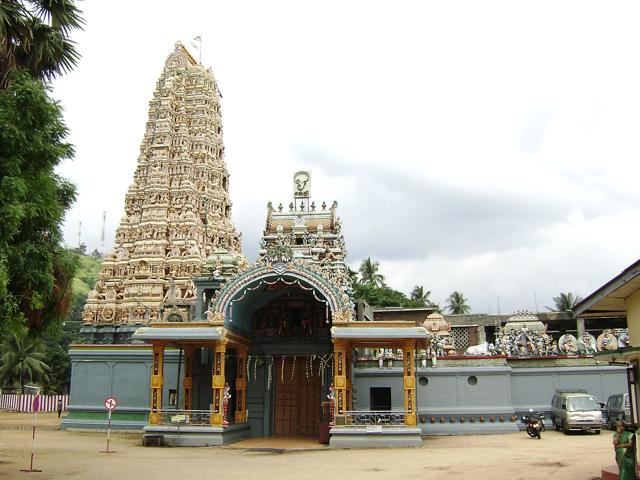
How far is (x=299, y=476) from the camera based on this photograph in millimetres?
14305

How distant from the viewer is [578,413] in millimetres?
22875

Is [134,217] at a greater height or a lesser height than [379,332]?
greater

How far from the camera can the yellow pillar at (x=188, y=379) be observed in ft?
79.3

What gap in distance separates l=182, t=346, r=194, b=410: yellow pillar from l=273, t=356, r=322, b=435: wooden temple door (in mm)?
3611

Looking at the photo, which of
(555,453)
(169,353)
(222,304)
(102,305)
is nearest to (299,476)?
(555,453)

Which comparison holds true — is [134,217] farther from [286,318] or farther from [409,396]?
[409,396]

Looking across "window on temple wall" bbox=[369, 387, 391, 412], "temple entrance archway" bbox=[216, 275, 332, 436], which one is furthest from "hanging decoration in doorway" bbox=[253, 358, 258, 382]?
"window on temple wall" bbox=[369, 387, 391, 412]

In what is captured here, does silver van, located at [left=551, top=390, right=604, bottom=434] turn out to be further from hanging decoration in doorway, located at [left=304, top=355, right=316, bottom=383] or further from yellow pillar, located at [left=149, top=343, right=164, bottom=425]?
yellow pillar, located at [left=149, top=343, right=164, bottom=425]

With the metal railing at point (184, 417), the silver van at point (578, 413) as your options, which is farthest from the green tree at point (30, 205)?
the silver van at point (578, 413)

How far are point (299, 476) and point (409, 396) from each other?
8.20 m

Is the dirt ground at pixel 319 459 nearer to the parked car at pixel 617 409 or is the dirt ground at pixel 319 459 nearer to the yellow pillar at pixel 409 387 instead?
the parked car at pixel 617 409

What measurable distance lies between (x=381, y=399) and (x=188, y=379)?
811 centimetres

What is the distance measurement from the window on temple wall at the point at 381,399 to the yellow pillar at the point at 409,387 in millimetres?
4734

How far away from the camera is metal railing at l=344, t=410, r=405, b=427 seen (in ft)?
69.9
